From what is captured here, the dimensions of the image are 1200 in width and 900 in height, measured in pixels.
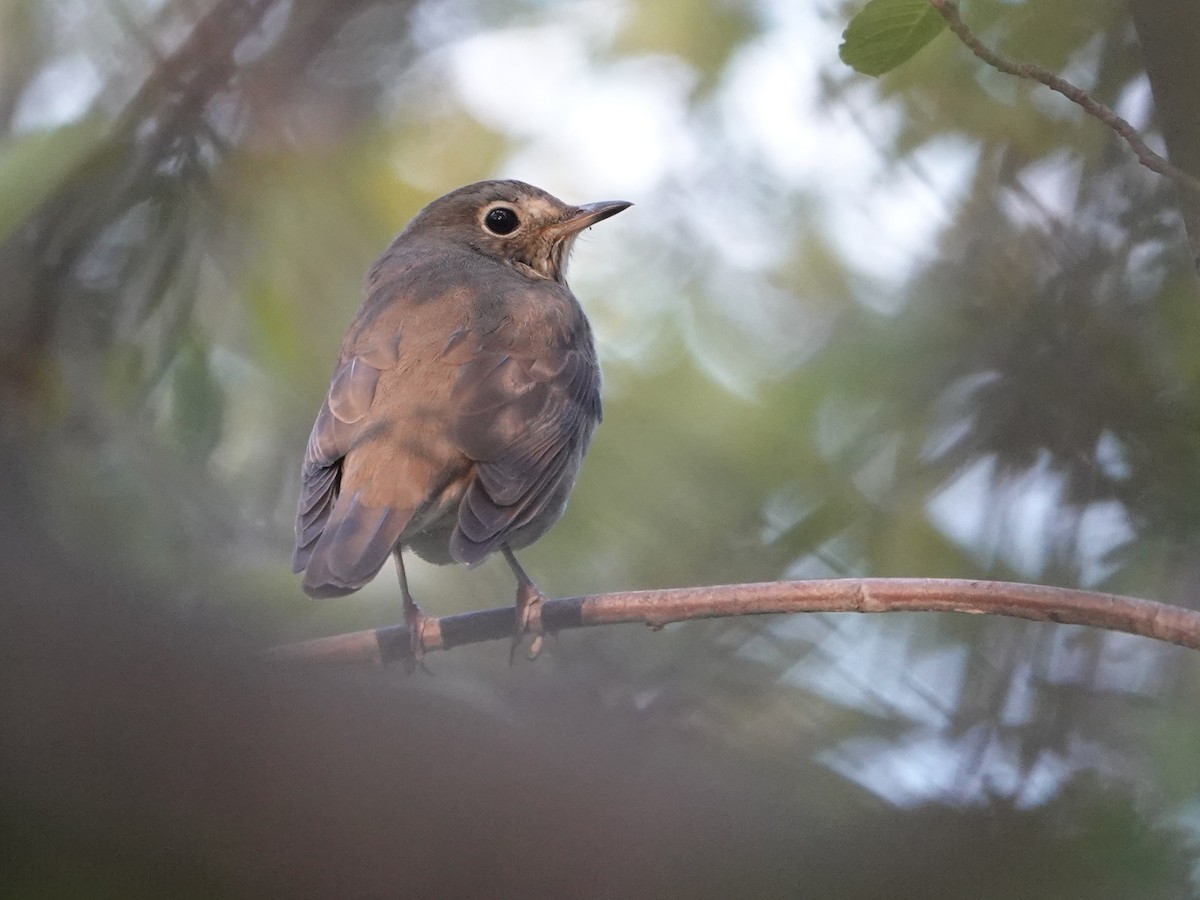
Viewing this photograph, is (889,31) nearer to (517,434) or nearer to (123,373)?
(517,434)

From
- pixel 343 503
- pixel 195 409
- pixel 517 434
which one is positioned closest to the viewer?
pixel 195 409

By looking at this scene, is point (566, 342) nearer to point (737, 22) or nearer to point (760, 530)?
point (760, 530)

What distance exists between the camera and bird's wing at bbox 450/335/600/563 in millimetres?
4113

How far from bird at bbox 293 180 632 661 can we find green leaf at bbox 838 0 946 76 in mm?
1872

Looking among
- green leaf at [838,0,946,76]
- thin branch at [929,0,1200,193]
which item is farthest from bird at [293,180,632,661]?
thin branch at [929,0,1200,193]

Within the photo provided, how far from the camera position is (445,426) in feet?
14.1

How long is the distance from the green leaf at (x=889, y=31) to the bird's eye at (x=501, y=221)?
3293mm

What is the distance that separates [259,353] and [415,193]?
1.51m

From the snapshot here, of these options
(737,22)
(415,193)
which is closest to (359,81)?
(415,193)

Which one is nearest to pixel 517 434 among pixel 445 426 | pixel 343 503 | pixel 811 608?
pixel 445 426

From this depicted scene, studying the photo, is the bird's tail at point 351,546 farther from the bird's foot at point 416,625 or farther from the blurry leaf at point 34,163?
the blurry leaf at point 34,163

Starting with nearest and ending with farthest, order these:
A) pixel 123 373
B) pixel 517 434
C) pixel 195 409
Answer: pixel 195 409
pixel 123 373
pixel 517 434

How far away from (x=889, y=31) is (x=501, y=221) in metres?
3.38

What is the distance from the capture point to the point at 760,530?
15.3 feet
